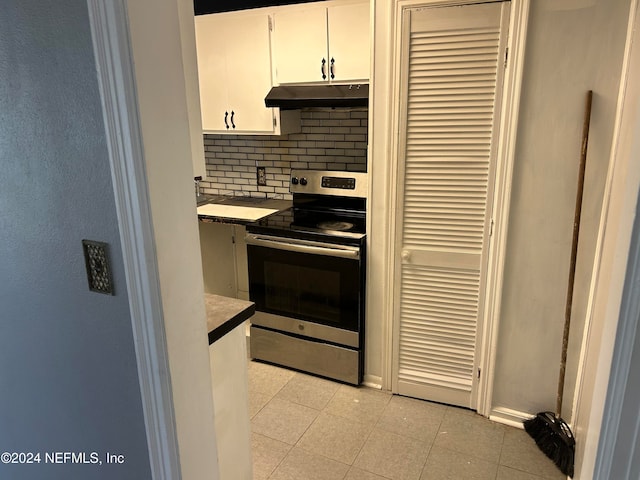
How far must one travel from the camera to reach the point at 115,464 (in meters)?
1.27

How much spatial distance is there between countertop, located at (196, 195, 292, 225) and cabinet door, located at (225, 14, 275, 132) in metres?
0.52

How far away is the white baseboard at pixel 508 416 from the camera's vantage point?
7.60ft

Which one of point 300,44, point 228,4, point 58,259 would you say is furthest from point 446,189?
point 228,4

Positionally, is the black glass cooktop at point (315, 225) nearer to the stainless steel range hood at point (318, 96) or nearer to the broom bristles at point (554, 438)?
the stainless steel range hood at point (318, 96)

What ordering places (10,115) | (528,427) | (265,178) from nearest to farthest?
1. (10,115)
2. (528,427)
3. (265,178)

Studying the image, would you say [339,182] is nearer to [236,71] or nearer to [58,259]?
[236,71]

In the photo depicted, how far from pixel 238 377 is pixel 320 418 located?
3.25ft

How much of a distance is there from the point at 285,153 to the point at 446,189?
1413 millimetres

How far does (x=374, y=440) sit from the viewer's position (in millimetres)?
2248

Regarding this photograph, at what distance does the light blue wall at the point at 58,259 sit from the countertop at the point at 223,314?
312 millimetres

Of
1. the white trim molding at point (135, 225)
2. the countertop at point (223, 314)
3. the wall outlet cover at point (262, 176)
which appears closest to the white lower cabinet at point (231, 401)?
the countertop at point (223, 314)

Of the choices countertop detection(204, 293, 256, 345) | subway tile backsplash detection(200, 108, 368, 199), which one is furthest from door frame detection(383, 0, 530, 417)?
countertop detection(204, 293, 256, 345)

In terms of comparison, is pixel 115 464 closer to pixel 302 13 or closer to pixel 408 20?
pixel 408 20

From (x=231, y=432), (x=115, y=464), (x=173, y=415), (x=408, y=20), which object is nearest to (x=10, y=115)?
(x=173, y=415)
